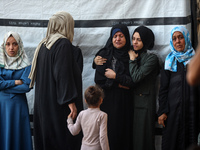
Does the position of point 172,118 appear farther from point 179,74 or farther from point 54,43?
point 54,43

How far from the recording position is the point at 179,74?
3857 mm

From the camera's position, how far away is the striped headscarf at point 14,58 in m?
4.16

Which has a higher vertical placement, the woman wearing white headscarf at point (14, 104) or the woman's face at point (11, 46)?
the woman's face at point (11, 46)

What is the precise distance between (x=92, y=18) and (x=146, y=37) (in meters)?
0.78

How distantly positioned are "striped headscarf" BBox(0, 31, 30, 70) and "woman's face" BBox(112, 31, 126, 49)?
1.09 meters

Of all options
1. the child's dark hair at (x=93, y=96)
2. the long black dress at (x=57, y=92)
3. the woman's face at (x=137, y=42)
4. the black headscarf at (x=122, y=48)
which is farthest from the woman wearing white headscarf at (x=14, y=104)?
the woman's face at (x=137, y=42)

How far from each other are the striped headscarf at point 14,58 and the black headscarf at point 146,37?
1398 millimetres

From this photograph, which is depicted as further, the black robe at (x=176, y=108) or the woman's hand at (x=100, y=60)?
the woman's hand at (x=100, y=60)

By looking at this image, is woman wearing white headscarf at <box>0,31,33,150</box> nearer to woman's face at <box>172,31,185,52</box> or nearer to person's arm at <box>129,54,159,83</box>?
person's arm at <box>129,54,159,83</box>

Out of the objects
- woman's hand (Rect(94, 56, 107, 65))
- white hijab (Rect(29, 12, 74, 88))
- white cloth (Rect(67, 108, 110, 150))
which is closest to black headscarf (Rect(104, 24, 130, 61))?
woman's hand (Rect(94, 56, 107, 65))

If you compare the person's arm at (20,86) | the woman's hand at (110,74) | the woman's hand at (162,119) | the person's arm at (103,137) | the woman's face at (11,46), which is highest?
the woman's face at (11,46)

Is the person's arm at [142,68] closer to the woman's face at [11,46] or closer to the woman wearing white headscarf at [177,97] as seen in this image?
the woman wearing white headscarf at [177,97]

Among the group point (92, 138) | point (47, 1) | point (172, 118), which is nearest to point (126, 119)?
point (172, 118)

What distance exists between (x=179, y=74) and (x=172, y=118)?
1.62ft
